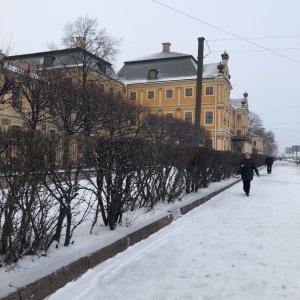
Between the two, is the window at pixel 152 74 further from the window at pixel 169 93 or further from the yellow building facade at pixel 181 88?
the window at pixel 169 93

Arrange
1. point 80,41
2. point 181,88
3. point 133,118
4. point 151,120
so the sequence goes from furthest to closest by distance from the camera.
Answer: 1. point 181,88
2. point 80,41
3. point 151,120
4. point 133,118

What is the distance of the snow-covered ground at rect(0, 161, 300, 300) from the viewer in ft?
12.0

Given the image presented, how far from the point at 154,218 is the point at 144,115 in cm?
2146

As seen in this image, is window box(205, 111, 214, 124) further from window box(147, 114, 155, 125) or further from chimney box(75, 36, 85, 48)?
window box(147, 114, 155, 125)

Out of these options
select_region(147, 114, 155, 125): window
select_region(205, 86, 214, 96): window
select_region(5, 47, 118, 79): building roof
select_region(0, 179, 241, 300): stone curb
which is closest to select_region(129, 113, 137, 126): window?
select_region(147, 114, 155, 125): window

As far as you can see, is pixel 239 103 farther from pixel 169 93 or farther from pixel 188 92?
pixel 169 93

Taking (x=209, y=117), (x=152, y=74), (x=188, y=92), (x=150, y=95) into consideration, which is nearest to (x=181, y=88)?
(x=188, y=92)

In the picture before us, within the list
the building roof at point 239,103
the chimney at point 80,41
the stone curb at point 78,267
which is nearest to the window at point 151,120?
the chimney at point 80,41

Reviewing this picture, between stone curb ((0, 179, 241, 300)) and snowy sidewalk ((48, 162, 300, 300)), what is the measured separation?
0.08m

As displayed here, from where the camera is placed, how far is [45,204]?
411cm

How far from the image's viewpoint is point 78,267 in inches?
159

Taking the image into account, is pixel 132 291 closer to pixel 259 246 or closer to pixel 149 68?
pixel 259 246

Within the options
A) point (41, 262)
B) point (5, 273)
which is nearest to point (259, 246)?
point (41, 262)

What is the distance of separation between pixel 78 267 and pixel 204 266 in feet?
5.49
